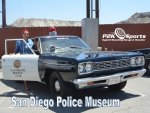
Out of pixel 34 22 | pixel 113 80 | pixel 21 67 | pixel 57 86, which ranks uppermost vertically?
pixel 34 22

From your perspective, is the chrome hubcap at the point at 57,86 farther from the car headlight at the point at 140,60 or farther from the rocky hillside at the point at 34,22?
the rocky hillside at the point at 34,22

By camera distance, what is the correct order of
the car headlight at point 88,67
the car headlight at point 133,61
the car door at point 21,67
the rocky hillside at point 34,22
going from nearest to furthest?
1. the car headlight at point 88,67
2. the car headlight at point 133,61
3. the car door at point 21,67
4. the rocky hillside at point 34,22

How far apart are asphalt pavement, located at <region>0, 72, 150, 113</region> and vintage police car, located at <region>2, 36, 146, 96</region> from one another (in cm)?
41

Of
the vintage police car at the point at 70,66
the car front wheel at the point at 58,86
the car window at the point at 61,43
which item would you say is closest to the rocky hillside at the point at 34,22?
the car window at the point at 61,43

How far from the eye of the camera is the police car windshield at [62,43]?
29.0 ft

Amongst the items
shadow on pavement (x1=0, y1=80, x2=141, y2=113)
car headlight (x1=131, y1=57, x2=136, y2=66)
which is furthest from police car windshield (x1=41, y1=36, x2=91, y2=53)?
car headlight (x1=131, y1=57, x2=136, y2=66)

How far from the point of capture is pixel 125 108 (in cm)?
712

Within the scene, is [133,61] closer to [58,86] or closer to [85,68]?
[85,68]

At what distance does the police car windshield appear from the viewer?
Answer: 8.85m

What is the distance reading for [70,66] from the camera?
23.9ft

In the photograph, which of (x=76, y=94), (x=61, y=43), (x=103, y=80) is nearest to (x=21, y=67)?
(x=61, y=43)

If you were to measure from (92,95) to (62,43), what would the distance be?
64.4 inches

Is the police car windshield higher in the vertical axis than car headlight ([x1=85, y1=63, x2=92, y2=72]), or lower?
higher

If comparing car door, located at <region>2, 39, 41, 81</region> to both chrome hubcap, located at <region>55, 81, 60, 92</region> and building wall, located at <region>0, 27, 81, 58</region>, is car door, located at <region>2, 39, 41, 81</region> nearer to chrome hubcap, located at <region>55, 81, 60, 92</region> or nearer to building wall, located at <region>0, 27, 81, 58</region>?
chrome hubcap, located at <region>55, 81, 60, 92</region>
